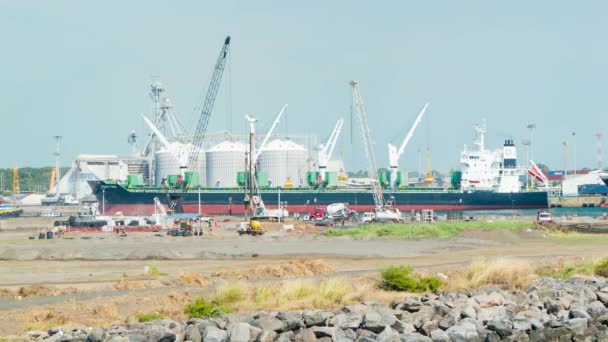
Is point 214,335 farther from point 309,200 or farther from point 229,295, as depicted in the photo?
point 309,200

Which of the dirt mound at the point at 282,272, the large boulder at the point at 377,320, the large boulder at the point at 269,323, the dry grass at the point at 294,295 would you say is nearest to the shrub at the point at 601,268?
the dry grass at the point at 294,295

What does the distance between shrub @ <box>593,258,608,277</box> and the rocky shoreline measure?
5.51 m

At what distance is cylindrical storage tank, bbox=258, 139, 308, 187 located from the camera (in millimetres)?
162800

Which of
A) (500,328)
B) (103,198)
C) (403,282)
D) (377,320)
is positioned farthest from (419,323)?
(103,198)

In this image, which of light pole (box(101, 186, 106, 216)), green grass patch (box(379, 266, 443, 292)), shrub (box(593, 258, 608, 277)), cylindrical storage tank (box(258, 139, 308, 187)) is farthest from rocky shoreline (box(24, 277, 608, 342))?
cylindrical storage tank (box(258, 139, 308, 187))

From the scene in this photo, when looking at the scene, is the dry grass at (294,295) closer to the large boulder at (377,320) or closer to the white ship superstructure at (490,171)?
the large boulder at (377,320)

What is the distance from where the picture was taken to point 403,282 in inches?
972

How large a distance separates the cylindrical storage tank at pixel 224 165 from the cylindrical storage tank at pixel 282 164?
4720mm

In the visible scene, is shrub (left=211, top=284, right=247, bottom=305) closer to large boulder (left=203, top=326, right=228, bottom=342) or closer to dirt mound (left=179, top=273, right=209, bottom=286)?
large boulder (left=203, top=326, right=228, bottom=342)

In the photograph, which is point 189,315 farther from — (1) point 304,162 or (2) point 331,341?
(1) point 304,162

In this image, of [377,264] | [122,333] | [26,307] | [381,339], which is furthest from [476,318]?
[377,264]

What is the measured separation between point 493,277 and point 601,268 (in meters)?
4.98

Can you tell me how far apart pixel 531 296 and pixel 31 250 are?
32057 mm

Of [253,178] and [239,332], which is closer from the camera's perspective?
[239,332]
